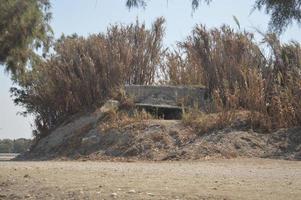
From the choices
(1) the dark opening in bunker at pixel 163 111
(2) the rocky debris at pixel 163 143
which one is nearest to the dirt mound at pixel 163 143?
(2) the rocky debris at pixel 163 143

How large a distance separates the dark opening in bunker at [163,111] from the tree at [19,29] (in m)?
6.79

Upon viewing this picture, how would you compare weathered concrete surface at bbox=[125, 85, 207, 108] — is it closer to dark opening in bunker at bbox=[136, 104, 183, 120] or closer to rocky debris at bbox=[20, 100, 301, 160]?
dark opening in bunker at bbox=[136, 104, 183, 120]

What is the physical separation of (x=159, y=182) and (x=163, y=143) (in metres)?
7.94

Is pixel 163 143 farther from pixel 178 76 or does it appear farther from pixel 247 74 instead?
pixel 178 76

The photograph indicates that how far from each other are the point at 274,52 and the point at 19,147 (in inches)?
907

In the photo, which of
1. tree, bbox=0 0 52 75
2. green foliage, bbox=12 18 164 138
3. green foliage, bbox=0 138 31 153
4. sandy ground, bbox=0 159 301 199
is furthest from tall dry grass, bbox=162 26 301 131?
green foliage, bbox=0 138 31 153

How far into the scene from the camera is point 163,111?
74.2 feet

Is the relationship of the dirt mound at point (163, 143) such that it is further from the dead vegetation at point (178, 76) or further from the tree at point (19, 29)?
the tree at point (19, 29)

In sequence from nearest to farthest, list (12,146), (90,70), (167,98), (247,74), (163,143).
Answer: (163,143), (247,74), (167,98), (90,70), (12,146)

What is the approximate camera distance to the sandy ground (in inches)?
365

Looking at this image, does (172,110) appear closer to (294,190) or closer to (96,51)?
(96,51)

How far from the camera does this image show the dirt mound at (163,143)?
1723cm

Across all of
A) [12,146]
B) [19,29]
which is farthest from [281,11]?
[12,146]

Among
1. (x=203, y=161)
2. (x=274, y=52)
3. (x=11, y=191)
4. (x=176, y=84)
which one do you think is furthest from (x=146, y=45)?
(x=11, y=191)
